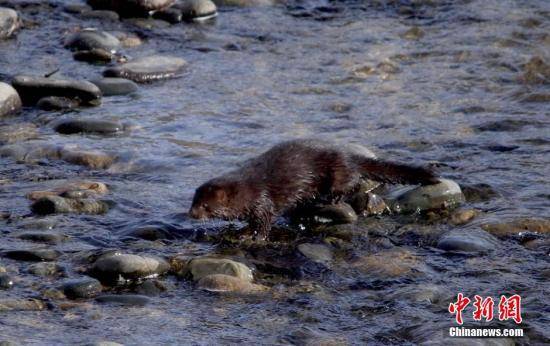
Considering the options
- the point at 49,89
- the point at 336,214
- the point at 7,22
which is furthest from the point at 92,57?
the point at 336,214

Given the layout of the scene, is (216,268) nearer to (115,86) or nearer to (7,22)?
(115,86)

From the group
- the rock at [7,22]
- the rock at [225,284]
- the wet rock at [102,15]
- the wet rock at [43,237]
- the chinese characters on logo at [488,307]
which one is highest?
the rock at [7,22]

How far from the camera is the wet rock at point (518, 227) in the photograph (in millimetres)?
7488

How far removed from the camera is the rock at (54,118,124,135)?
961 cm

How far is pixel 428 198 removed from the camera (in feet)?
26.1

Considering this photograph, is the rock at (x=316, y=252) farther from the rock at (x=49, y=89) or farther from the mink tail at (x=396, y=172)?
the rock at (x=49, y=89)

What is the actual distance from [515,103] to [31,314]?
19.6 ft

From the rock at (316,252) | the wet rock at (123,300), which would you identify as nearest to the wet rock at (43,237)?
the wet rock at (123,300)

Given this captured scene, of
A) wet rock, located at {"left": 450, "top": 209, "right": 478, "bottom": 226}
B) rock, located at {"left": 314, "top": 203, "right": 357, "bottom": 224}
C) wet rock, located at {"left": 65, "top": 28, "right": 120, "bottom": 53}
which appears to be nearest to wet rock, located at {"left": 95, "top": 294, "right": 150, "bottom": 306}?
rock, located at {"left": 314, "top": 203, "right": 357, "bottom": 224}

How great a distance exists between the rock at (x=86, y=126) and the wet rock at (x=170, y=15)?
397 cm

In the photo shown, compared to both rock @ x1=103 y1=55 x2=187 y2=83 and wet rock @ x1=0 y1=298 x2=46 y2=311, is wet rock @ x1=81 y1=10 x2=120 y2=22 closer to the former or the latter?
rock @ x1=103 y1=55 x2=187 y2=83

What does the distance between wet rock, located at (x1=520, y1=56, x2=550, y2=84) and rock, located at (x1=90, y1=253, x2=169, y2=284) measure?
227 inches

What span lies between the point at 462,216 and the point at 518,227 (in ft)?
1.50

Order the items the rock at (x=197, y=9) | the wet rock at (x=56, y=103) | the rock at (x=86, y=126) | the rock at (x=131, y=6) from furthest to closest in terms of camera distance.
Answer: the rock at (x=197, y=9), the rock at (x=131, y=6), the wet rock at (x=56, y=103), the rock at (x=86, y=126)
